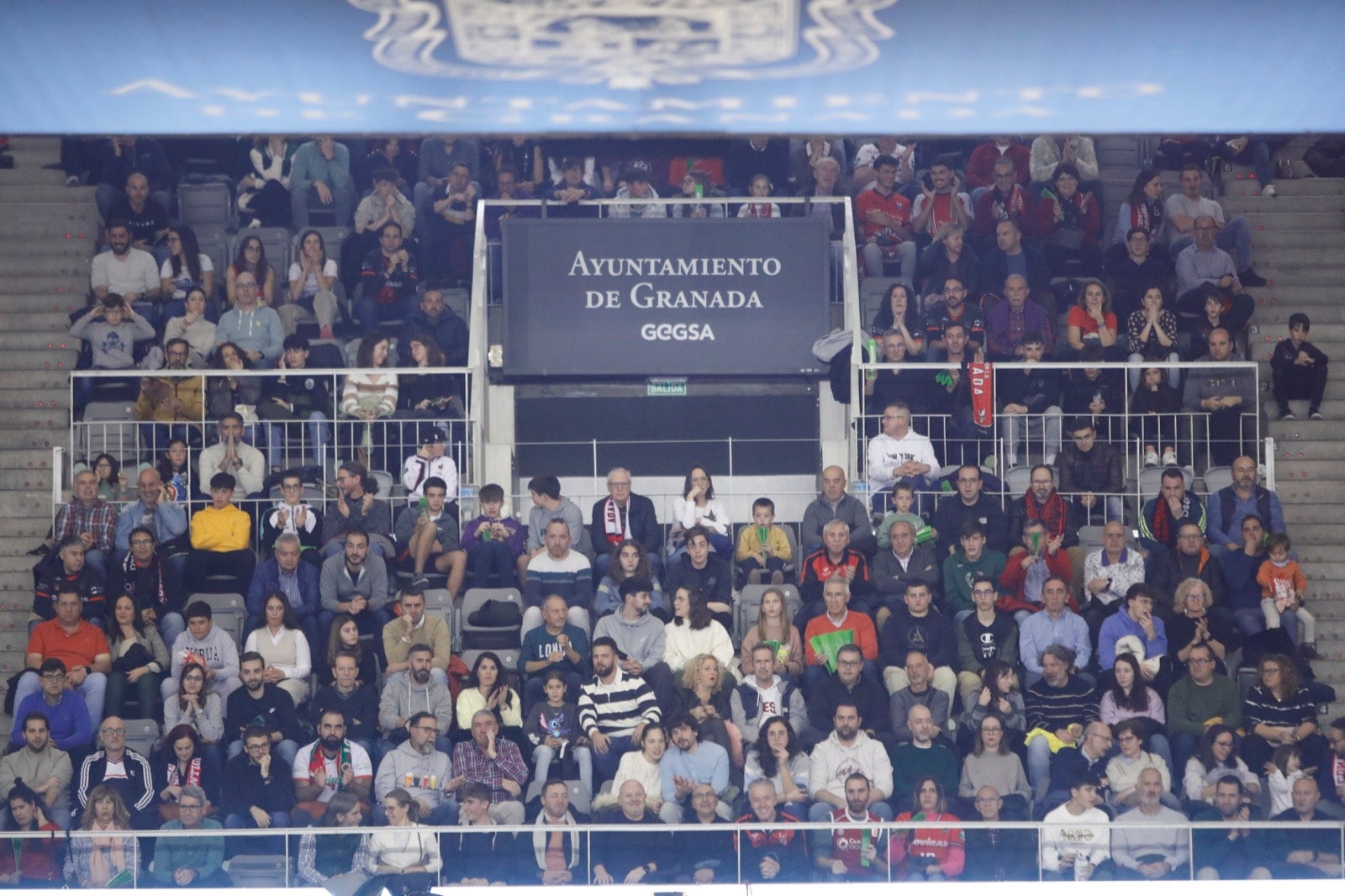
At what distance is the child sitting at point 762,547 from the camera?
42.2 feet

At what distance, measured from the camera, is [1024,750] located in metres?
11.7

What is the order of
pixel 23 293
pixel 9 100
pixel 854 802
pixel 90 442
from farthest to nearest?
pixel 23 293 → pixel 90 442 → pixel 854 802 → pixel 9 100

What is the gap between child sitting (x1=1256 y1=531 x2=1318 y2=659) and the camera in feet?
40.9

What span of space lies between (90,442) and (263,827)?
3.74 meters

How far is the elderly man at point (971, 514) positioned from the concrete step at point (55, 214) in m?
6.81

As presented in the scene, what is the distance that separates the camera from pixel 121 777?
11.5m

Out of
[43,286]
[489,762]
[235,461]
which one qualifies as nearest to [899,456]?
[489,762]

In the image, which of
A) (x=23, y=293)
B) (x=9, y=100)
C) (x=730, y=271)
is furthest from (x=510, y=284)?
(x=9, y=100)

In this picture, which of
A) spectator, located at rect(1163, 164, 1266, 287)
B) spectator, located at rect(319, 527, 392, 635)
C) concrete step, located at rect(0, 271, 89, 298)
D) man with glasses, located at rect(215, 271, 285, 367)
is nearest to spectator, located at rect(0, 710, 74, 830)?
spectator, located at rect(319, 527, 392, 635)

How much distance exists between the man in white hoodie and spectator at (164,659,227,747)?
3525mm

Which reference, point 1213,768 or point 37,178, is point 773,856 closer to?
point 1213,768

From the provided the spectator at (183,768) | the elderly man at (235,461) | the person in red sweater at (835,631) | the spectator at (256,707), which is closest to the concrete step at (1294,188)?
the person in red sweater at (835,631)

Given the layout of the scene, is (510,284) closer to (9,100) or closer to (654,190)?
(654,190)

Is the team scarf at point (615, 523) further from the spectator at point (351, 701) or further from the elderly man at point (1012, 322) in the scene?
the elderly man at point (1012, 322)
